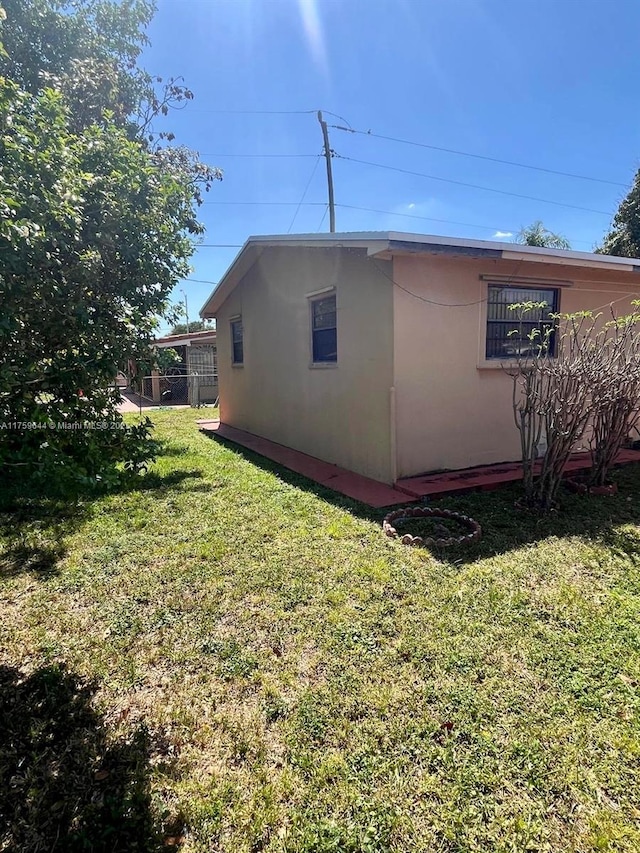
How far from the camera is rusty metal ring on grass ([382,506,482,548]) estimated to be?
4199mm

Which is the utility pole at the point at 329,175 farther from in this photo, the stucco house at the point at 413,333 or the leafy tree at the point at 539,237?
the stucco house at the point at 413,333

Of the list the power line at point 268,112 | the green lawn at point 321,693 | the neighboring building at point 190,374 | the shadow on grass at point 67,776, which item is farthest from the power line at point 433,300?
the neighboring building at point 190,374

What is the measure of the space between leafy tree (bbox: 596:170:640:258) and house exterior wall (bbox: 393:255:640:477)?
1349 cm

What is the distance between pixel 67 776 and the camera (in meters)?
1.99

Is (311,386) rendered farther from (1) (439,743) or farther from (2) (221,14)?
(1) (439,743)

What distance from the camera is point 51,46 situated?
7426 mm

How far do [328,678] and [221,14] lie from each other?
9.24 meters

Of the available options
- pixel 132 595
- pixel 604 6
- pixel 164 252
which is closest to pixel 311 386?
pixel 132 595

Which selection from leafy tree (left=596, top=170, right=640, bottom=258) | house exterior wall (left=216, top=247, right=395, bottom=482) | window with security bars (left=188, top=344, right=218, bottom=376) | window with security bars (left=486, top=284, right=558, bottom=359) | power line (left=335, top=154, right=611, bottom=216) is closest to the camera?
house exterior wall (left=216, top=247, right=395, bottom=482)

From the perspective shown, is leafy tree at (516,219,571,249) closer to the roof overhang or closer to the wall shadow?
the roof overhang

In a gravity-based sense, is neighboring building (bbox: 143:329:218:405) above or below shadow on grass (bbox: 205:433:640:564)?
above

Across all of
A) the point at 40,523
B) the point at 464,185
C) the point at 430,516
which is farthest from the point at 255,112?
the point at 430,516

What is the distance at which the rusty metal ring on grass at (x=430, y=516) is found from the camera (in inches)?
165

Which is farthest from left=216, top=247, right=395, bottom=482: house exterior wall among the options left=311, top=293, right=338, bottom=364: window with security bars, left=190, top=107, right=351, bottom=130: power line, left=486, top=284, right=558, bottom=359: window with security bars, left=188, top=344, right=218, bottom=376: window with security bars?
left=188, top=344, right=218, bottom=376: window with security bars
